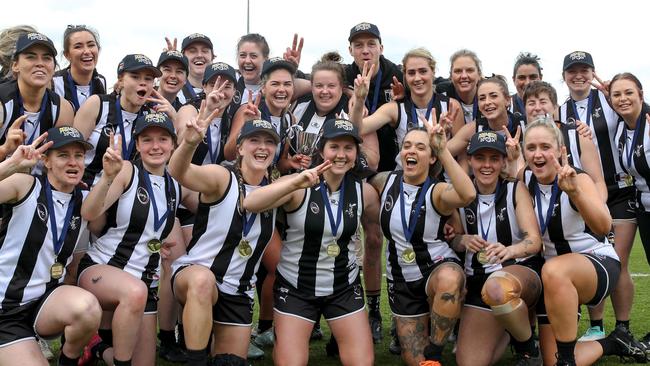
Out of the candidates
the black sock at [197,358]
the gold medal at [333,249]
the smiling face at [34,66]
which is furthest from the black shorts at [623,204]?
the smiling face at [34,66]

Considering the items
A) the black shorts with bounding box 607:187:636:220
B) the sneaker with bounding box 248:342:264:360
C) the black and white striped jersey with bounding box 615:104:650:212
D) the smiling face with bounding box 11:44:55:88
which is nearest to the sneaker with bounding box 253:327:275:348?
the sneaker with bounding box 248:342:264:360

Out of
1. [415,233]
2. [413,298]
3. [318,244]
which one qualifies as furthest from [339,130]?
[413,298]

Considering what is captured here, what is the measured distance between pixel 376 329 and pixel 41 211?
10.8ft

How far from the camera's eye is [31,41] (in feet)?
19.0

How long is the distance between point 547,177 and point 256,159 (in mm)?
2290

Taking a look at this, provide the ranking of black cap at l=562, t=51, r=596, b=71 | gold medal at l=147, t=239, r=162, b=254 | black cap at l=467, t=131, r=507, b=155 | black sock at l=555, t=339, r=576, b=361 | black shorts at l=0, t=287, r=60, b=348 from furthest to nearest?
black cap at l=562, t=51, r=596, b=71 → black cap at l=467, t=131, r=507, b=155 → gold medal at l=147, t=239, r=162, b=254 → black sock at l=555, t=339, r=576, b=361 → black shorts at l=0, t=287, r=60, b=348

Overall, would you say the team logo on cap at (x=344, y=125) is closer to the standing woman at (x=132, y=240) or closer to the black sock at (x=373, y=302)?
the standing woman at (x=132, y=240)

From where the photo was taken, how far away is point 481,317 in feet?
20.1

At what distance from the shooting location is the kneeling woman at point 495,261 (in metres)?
5.75

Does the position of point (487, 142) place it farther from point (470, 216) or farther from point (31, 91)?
point (31, 91)

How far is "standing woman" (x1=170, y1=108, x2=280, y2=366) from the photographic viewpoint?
5.71 metres

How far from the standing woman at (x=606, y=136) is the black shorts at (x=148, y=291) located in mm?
4115

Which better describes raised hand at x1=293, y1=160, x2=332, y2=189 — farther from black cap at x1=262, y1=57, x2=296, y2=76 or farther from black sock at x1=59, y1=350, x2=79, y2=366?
black sock at x1=59, y1=350, x2=79, y2=366

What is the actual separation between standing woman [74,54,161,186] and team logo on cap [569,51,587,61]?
3928 mm
